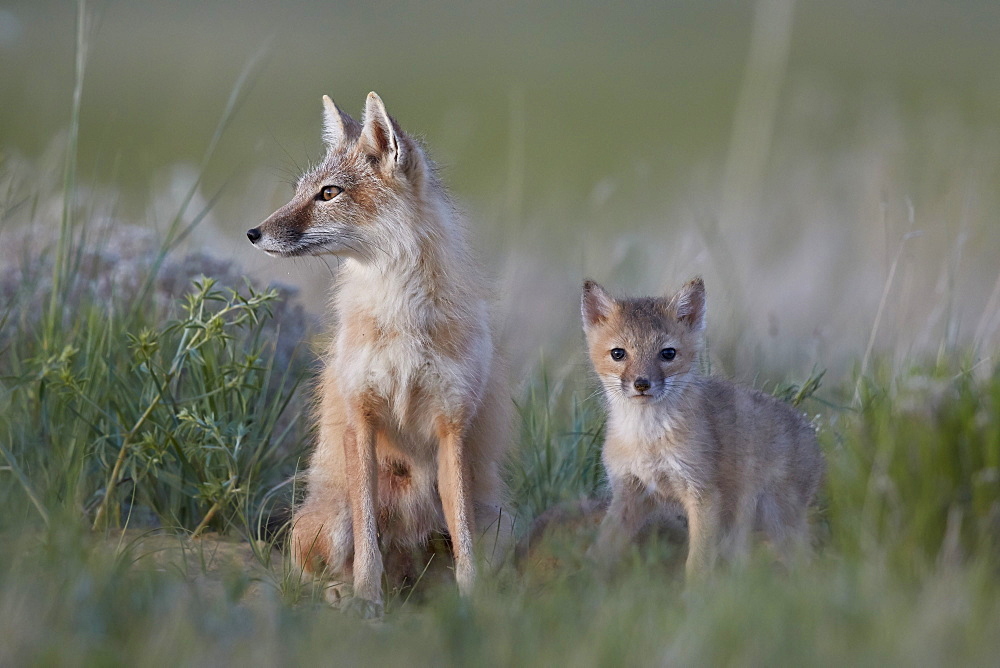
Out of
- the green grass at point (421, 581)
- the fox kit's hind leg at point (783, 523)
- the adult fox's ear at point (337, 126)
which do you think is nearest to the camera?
the green grass at point (421, 581)

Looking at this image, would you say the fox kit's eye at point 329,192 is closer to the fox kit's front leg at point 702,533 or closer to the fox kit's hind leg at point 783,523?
the fox kit's front leg at point 702,533

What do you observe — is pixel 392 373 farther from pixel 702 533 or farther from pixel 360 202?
pixel 702 533

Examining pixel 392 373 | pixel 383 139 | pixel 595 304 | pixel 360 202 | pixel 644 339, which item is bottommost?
pixel 392 373

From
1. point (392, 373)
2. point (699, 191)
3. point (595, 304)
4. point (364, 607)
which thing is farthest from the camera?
point (699, 191)

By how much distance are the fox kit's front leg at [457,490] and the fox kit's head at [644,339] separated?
2.86 feet

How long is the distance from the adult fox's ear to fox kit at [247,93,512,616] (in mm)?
62

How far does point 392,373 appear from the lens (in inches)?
194

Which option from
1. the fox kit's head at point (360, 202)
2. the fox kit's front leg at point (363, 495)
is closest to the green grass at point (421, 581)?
the fox kit's front leg at point (363, 495)

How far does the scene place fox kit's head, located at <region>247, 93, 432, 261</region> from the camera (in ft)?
16.5

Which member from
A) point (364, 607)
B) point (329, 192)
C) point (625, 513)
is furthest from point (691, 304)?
point (364, 607)

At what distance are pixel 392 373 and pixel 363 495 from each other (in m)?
0.60

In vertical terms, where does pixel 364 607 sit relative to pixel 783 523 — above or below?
below

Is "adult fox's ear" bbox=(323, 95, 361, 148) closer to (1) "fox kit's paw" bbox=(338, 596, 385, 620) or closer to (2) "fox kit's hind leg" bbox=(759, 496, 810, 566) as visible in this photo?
(1) "fox kit's paw" bbox=(338, 596, 385, 620)

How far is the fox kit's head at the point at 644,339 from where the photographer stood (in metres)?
5.23
